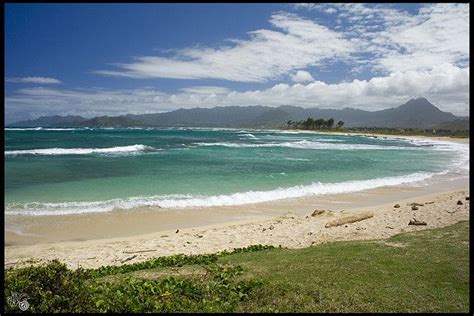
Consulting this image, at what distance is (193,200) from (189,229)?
4175 mm

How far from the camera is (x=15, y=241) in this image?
11.5 m

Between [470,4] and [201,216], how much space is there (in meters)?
12.1

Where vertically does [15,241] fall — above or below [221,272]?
below

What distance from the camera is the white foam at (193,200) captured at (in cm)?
1503

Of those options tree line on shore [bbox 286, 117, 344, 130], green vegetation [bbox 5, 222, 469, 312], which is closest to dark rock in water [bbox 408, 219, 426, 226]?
green vegetation [bbox 5, 222, 469, 312]

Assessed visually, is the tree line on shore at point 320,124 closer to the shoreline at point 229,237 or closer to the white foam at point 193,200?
the white foam at point 193,200

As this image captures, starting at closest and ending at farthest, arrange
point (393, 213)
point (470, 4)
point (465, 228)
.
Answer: point (470, 4) < point (465, 228) < point (393, 213)

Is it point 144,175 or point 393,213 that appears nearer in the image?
point 393,213

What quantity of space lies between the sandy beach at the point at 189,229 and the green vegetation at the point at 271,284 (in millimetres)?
2703

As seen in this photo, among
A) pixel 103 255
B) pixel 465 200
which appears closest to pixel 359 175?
pixel 465 200

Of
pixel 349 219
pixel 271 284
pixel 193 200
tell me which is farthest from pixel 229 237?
pixel 193 200

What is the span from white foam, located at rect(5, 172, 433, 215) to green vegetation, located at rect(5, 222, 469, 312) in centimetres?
840

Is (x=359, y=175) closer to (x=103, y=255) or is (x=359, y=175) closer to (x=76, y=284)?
(x=103, y=255)

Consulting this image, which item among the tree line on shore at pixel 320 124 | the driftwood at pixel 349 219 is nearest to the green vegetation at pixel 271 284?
the driftwood at pixel 349 219
